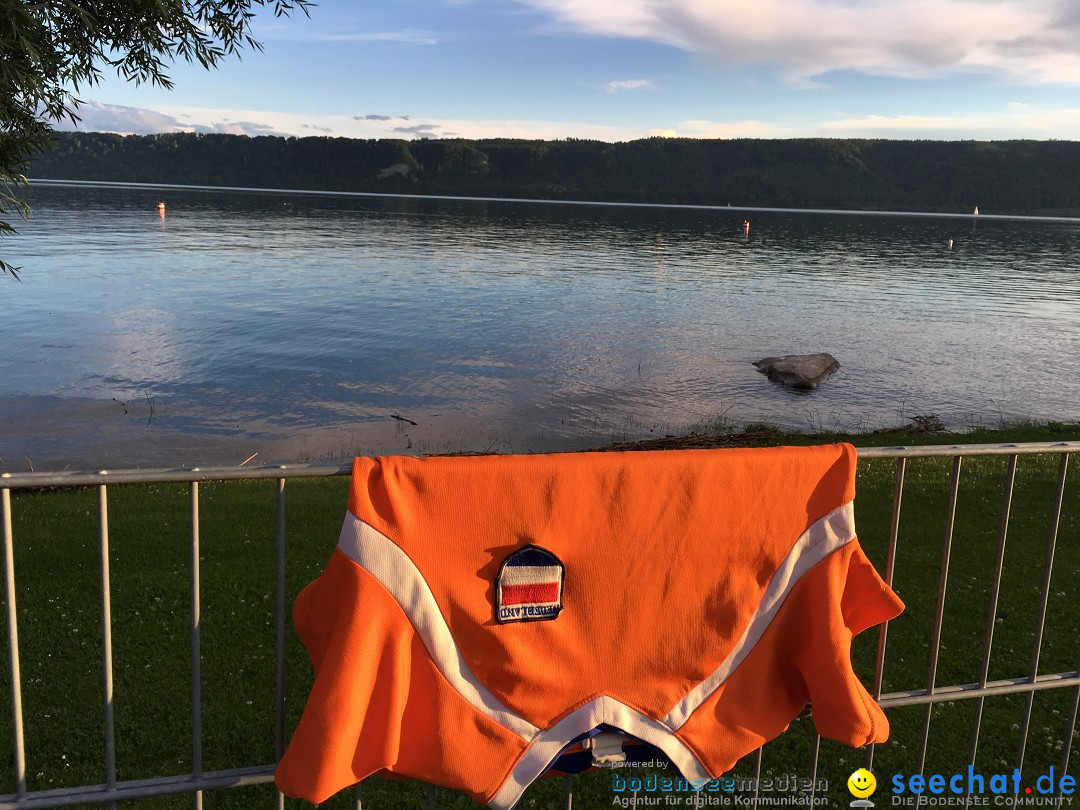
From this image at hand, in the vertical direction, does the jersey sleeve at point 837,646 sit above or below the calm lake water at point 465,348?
above

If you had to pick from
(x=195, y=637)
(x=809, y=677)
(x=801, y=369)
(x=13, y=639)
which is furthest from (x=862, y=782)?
(x=801, y=369)

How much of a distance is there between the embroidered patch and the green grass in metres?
2.74

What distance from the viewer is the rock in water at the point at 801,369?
28016 millimetres

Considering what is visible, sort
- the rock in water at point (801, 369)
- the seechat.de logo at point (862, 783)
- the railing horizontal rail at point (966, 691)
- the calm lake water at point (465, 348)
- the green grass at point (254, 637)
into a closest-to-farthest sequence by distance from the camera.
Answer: the railing horizontal rail at point (966, 691) → the seechat.de logo at point (862, 783) → the green grass at point (254, 637) → the calm lake water at point (465, 348) → the rock in water at point (801, 369)

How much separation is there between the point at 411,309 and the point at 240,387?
18.6 metres

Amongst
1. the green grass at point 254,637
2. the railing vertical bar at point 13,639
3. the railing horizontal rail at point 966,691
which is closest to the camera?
the railing vertical bar at point 13,639

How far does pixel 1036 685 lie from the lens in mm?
4047

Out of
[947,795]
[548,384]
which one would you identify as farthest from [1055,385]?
[947,795]

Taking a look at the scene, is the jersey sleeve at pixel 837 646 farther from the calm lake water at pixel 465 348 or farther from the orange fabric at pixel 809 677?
the calm lake water at pixel 465 348

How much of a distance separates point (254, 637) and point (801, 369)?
24256mm

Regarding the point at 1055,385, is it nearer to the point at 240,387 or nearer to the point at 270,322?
the point at 240,387

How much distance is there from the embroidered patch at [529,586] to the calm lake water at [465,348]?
16.6 metres

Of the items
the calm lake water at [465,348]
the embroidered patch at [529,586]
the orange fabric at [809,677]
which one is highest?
the embroidered patch at [529,586]

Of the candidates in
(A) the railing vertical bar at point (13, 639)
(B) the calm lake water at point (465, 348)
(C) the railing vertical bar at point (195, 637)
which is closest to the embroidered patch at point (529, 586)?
(C) the railing vertical bar at point (195, 637)
